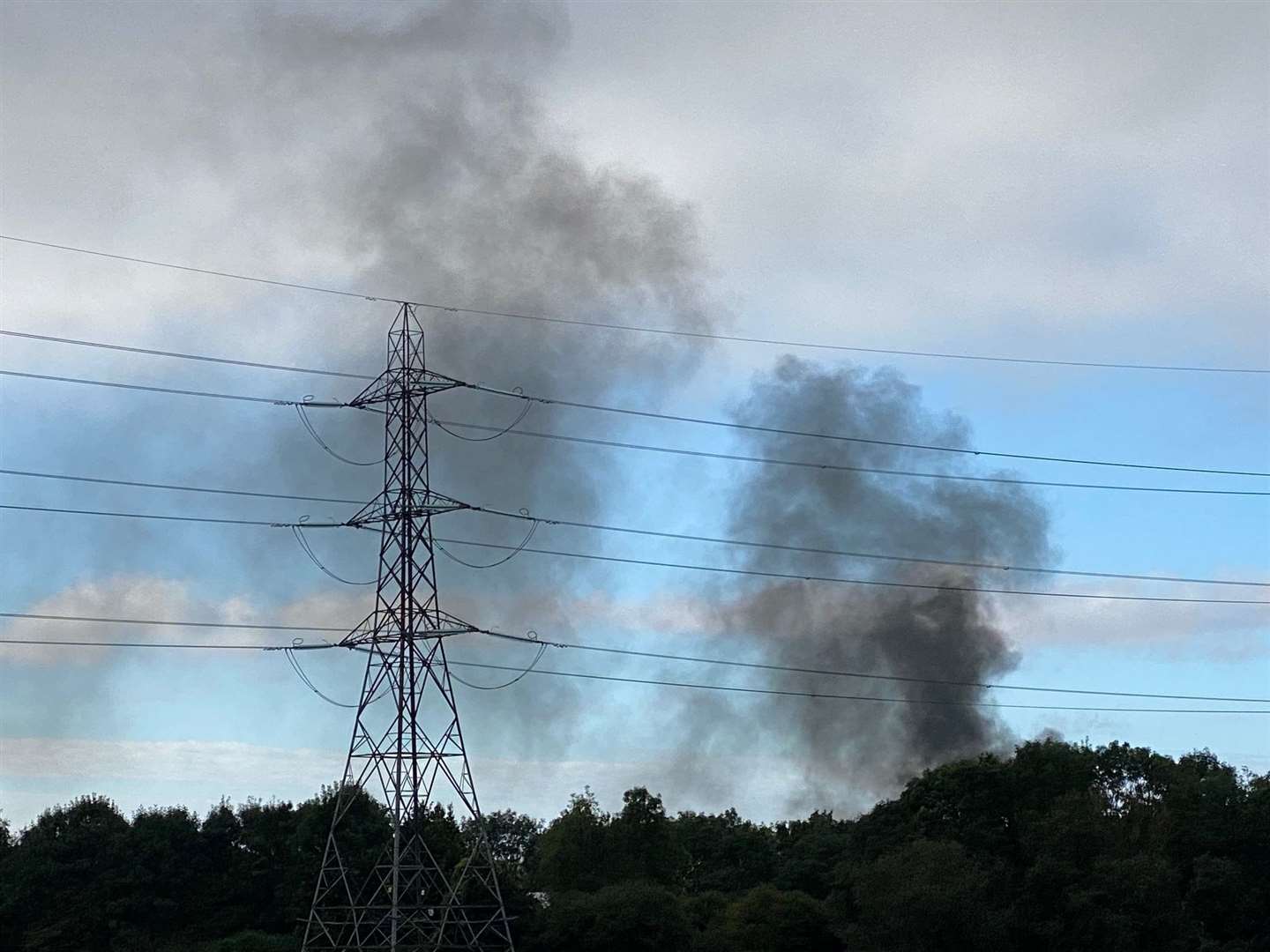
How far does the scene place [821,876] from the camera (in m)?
87.6

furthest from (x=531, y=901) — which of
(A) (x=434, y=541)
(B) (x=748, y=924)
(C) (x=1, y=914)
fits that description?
(A) (x=434, y=541)

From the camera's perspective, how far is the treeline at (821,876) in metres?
64.9

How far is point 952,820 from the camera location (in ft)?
249

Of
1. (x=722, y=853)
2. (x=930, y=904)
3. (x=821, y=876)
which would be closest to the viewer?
(x=930, y=904)

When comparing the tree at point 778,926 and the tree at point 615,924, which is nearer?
the tree at point 615,924

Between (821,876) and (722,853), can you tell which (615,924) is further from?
(722,853)

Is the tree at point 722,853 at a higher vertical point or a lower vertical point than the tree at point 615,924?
higher

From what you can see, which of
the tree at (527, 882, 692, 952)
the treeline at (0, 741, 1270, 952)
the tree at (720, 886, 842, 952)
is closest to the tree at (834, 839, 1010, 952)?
the treeline at (0, 741, 1270, 952)

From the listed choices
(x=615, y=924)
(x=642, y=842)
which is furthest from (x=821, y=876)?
(x=615, y=924)

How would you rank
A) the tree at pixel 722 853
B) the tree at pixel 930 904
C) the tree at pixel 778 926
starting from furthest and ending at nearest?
1. the tree at pixel 722 853
2. the tree at pixel 778 926
3. the tree at pixel 930 904

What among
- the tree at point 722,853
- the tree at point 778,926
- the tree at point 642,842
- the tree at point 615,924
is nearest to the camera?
the tree at point 615,924

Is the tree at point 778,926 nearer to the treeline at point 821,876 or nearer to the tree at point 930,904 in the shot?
the treeline at point 821,876

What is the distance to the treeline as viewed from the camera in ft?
213

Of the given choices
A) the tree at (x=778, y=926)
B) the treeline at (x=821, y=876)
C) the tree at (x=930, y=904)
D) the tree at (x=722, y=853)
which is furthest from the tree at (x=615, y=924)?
the tree at (x=722, y=853)
